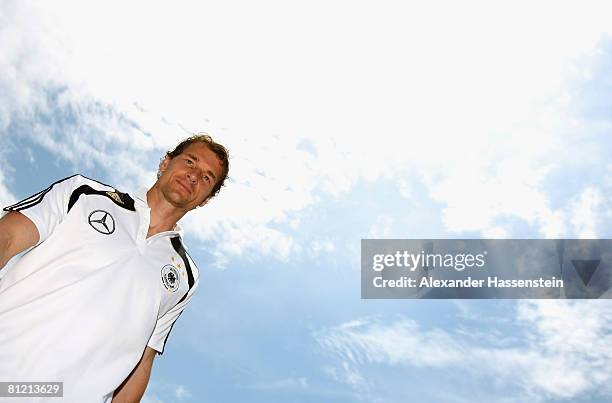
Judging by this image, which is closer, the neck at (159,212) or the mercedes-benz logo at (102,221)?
the mercedes-benz logo at (102,221)

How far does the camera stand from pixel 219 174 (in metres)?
4.29

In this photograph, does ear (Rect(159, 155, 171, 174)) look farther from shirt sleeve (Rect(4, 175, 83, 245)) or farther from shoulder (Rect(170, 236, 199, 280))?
shirt sleeve (Rect(4, 175, 83, 245))

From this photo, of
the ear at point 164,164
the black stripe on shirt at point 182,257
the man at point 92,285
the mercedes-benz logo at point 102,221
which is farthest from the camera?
the ear at point 164,164

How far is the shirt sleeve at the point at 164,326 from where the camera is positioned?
3990 mm

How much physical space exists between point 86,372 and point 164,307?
759 millimetres

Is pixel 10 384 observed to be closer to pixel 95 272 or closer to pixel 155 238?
pixel 95 272

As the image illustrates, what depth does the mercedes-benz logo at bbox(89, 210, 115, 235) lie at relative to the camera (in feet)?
11.6

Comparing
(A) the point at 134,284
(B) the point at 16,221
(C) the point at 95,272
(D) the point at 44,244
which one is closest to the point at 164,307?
(A) the point at 134,284

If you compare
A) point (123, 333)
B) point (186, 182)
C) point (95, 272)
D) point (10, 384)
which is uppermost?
point (186, 182)

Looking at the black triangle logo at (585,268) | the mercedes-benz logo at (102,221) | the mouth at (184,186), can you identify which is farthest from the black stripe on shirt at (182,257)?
the black triangle logo at (585,268)

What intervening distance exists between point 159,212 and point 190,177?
339 mm

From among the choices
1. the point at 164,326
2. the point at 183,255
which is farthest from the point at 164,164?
the point at 164,326

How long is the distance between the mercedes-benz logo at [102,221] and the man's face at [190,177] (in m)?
0.50

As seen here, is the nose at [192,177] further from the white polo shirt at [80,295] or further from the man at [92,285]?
the white polo shirt at [80,295]
